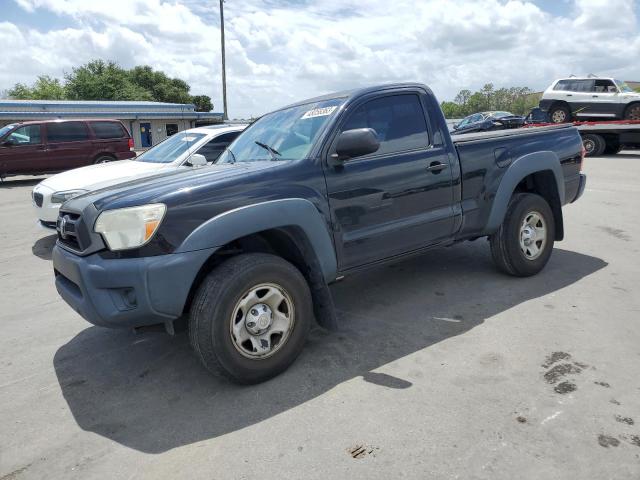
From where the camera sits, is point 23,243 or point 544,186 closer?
point 544,186

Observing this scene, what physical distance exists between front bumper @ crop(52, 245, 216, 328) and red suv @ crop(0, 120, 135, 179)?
12.9 metres

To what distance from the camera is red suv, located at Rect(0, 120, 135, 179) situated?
46.7 ft

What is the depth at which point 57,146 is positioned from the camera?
14328 millimetres

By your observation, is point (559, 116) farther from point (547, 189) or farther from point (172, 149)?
point (172, 149)

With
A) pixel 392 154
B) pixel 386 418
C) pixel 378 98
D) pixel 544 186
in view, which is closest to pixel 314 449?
pixel 386 418

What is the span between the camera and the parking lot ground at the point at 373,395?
2.38 m

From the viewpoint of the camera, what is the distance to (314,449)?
2471 mm

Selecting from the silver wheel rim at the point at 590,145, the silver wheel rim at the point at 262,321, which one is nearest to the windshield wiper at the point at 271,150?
the silver wheel rim at the point at 262,321

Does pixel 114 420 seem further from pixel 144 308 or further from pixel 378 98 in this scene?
pixel 378 98

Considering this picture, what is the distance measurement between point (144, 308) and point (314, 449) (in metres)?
1.20

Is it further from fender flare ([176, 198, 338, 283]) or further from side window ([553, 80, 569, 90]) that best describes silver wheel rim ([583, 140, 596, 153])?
fender flare ([176, 198, 338, 283])

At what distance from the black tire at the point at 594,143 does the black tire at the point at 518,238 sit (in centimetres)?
1524

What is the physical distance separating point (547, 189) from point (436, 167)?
1712 mm

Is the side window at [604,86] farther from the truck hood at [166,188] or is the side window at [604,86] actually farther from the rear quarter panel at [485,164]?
the truck hood at [166,188]
